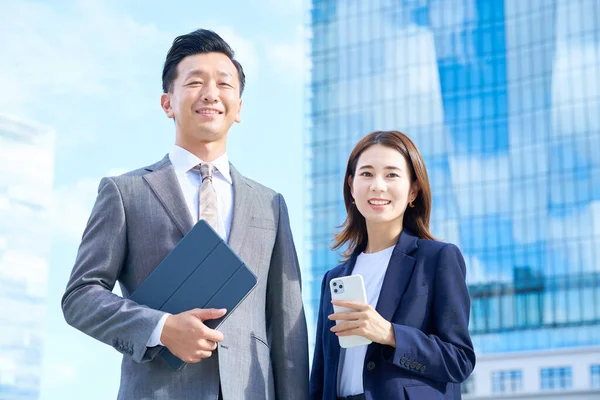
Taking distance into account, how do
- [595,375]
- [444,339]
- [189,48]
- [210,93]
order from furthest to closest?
[595,375], [189,48], [210,93], [444,339]

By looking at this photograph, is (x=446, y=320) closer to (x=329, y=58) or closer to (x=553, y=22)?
(x=553, y=22)

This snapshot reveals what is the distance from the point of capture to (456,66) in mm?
62625

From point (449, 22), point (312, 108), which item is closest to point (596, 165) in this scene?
point (449, 22)

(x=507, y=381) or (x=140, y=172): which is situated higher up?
(x=140, y=172)

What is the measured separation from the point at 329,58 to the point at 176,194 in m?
65.5

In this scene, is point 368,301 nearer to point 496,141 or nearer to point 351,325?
point 351,325

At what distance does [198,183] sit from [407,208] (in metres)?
1.14

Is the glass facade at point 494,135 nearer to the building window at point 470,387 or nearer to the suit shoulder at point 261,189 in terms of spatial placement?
the building window at point 470,387

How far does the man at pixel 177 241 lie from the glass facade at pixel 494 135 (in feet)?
178

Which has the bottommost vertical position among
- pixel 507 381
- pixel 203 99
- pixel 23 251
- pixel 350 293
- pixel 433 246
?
pixel 507 381

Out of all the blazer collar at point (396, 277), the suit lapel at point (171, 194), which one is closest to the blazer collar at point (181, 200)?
the suit lapel at point (171, 194)

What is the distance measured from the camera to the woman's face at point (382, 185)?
4.78 meters

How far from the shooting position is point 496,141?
200 feet

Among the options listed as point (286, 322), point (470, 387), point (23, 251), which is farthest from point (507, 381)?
point (23, 251)
